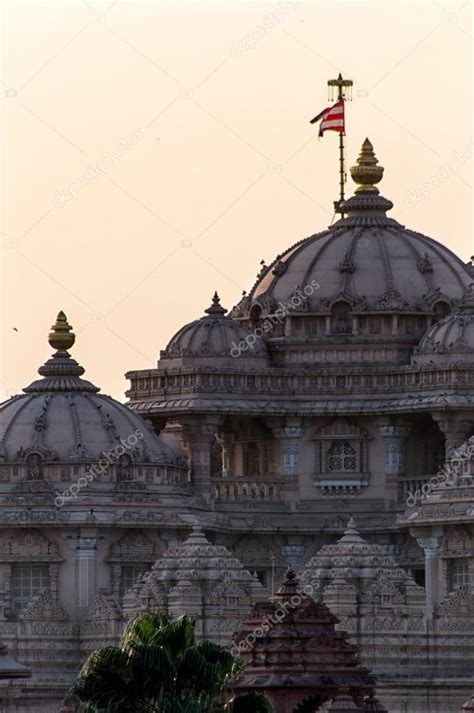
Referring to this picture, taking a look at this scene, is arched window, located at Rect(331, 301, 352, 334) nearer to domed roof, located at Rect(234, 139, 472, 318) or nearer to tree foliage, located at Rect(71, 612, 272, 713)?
domed roof, located at Rect(234, 139, 472, 318)

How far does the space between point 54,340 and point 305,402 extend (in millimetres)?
8174

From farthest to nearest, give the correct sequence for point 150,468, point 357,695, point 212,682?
1. point 150,468
2. point 357,695
3. point 212,682

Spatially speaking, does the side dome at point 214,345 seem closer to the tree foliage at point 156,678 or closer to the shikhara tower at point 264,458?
the shikhara tower at point 264,458

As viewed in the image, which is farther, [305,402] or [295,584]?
[305,402]

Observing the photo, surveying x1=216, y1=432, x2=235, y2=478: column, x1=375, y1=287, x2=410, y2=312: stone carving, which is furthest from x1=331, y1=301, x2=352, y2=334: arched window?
x1=216, y1=432, x2=235, y2=478: column

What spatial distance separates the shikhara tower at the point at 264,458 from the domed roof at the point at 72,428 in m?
0.06

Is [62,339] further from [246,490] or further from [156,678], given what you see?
[156,678]

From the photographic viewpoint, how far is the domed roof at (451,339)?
185 metres

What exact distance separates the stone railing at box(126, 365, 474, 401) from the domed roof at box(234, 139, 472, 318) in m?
2.21

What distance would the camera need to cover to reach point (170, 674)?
433 ft

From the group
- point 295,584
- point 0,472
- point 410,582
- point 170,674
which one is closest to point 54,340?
point 0,472

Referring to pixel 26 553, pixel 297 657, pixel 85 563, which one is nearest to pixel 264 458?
pixel 85 563

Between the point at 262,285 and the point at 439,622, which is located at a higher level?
the point at 262,285

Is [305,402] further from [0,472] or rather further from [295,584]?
[295,584]
